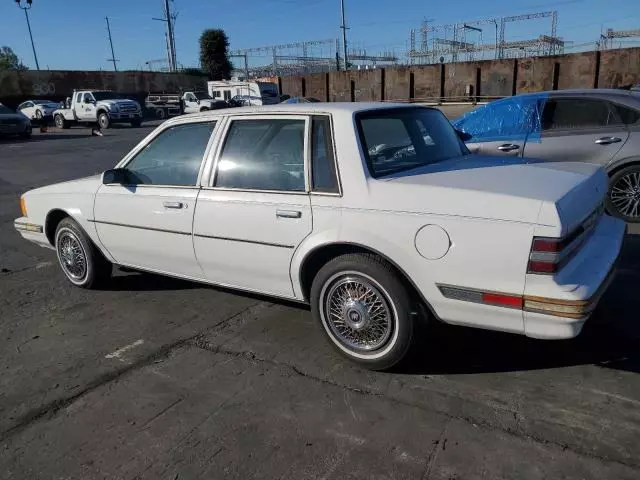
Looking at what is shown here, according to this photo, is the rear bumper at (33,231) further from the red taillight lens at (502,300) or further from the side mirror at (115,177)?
the red taillight lens at (502,300)

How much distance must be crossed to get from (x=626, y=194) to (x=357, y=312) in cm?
465

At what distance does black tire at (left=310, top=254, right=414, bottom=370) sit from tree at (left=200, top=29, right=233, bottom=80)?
5782 centimetres

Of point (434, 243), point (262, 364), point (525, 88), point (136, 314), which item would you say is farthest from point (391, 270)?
point (525, 88)

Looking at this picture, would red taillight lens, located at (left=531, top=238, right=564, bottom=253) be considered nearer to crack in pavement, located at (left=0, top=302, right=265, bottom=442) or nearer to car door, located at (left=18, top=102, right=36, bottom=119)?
crack in pavement, located at (left=0, top=302, right=265, bottom=442)

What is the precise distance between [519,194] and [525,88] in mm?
28253

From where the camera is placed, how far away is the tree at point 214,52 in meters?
57.7

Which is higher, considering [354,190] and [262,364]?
[354,190]

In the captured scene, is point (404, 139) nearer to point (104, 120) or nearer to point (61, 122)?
point (104, 120)

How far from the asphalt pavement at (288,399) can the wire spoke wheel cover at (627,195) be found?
2.29 metres

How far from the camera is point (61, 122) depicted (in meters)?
30.7

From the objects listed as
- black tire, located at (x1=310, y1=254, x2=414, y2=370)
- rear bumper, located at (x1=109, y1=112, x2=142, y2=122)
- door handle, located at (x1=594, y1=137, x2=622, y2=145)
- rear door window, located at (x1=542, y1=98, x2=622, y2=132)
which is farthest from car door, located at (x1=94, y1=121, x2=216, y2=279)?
rear bumper, located at (x1=109, y1=112, x2=142, y2=122)

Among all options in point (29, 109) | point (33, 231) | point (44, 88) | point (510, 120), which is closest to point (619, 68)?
point (510, 120)

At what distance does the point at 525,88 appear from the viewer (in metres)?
28.1

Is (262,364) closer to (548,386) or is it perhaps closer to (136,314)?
(136,314)
